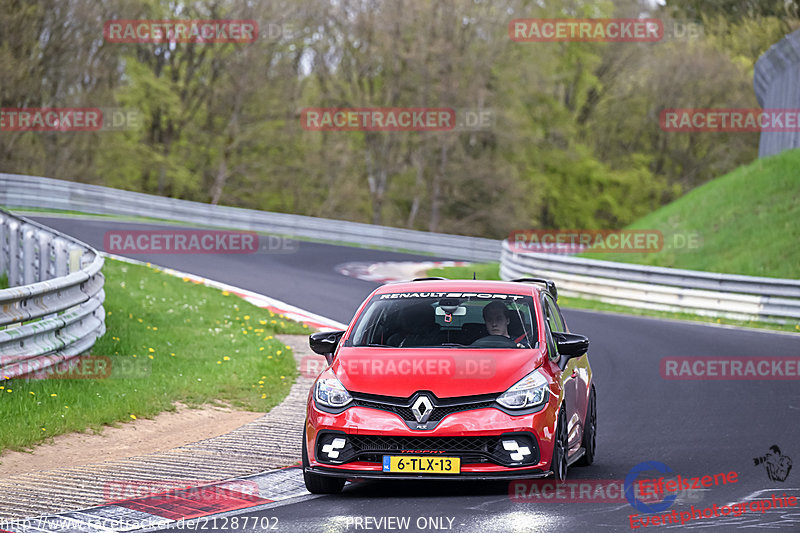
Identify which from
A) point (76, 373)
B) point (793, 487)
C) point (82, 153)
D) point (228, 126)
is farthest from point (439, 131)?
point (793, 487)

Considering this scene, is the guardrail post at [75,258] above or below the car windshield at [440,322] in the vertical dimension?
below

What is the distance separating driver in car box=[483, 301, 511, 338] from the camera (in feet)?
28.2

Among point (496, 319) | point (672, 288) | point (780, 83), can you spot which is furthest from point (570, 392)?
point (780, 83)

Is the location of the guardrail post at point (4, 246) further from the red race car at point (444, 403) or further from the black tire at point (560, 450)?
the black tire at point (560, 450)

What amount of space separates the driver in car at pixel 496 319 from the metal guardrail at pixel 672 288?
14.0 meters

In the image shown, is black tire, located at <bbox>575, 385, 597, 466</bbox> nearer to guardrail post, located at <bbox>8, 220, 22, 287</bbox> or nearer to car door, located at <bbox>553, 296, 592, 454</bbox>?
car door, located at <bbox>553, 296, 592, 454</bbox>

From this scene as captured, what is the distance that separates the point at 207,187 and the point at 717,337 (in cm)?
3965

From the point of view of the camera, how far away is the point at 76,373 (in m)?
11.5

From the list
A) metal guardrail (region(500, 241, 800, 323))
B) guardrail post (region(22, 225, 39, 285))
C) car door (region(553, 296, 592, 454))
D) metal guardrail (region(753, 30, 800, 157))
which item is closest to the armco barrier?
metal guardrail (region(500, 241, 800, 323))

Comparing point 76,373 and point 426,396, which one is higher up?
point 426,396

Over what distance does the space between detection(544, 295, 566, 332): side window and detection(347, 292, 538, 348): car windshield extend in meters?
0.35

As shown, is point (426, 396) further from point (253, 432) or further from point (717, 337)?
point (717, 337)

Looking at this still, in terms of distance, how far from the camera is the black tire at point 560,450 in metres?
7.63

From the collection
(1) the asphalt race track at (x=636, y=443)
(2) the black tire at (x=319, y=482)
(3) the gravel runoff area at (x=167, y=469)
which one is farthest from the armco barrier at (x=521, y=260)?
(2) the black tire at (x=319, y=482)
